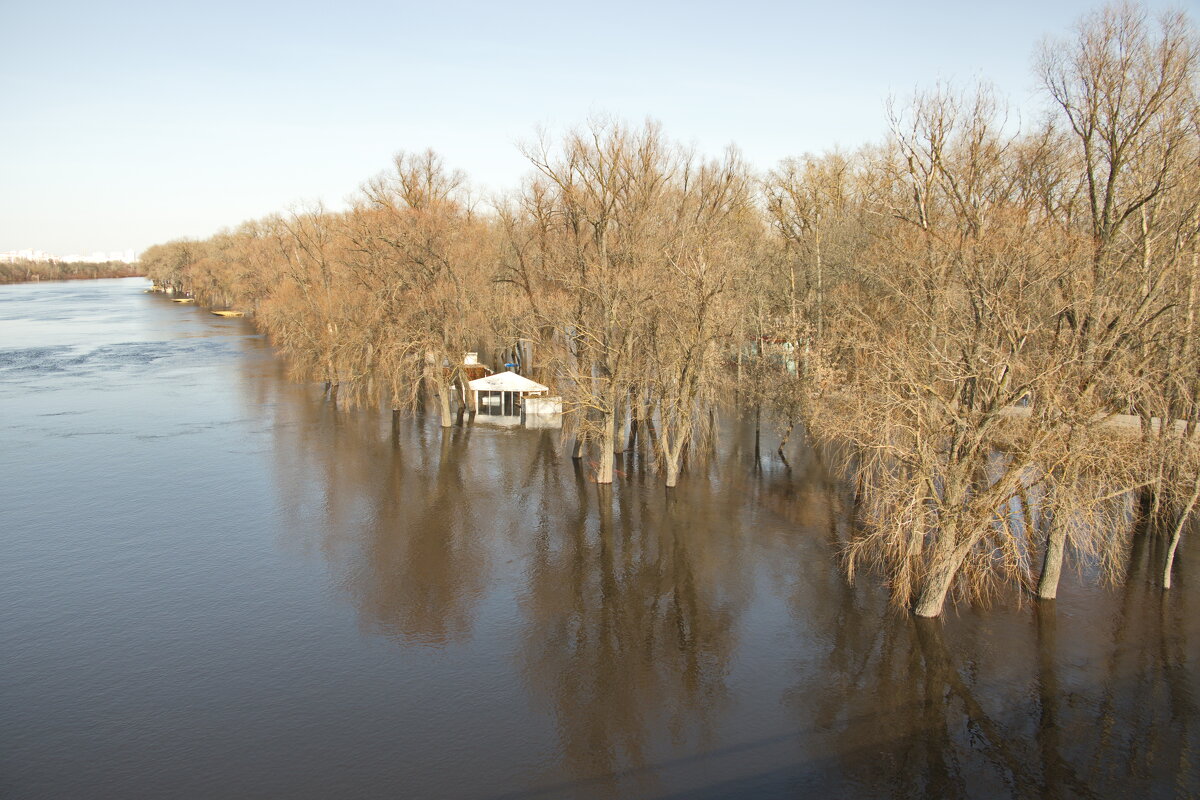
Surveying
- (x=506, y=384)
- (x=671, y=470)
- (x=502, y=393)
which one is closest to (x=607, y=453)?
(x=671, y=470)

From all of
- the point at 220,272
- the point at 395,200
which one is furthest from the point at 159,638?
the point at 220,272

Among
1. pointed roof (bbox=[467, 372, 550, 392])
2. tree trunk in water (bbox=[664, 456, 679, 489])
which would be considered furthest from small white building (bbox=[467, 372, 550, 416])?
tree trunk in water (bbox=[664, 456, 679, 489])

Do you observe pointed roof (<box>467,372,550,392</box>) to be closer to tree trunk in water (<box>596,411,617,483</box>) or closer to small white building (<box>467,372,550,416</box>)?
small white building (<box>467,372,550,416</box>)

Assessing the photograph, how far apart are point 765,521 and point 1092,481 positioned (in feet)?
28.0

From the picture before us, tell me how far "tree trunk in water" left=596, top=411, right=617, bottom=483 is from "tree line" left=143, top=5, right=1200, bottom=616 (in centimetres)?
7

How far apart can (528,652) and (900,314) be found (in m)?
16.8

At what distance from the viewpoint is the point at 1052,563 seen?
17594 mm

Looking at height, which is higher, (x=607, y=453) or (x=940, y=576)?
(x=607, y=453)

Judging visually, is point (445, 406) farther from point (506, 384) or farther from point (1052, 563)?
point (1052, 563)

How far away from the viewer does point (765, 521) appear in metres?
22.7

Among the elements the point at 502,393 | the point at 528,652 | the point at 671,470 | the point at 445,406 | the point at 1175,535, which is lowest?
the point at 528,652

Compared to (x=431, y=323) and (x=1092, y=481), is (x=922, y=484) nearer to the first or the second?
(x=1092, y=481)

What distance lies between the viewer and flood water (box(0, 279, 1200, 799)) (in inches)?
479

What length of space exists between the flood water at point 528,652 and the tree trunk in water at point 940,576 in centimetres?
36
